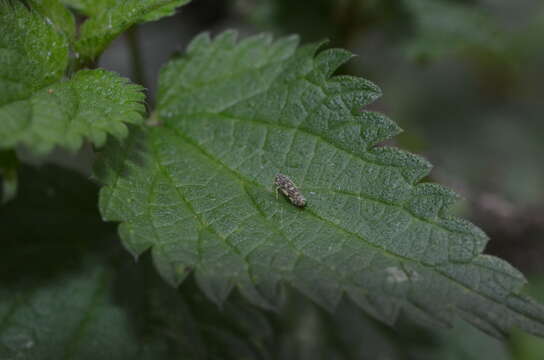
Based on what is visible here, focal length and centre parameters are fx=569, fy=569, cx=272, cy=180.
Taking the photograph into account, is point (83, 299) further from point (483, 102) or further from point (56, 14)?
point (483, 102)

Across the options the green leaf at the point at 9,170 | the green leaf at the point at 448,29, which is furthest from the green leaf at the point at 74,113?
the green leaf at the point at 448,29

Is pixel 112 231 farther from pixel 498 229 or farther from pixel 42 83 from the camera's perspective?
pixel 498 229

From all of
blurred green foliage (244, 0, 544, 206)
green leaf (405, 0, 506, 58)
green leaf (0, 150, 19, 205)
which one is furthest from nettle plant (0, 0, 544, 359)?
blurred green foliage (244, 0, 544, 206)

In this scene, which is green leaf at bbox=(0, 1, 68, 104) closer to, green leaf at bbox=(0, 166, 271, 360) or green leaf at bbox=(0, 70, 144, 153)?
green leaf at bbox=(0, 70, 144, 153)

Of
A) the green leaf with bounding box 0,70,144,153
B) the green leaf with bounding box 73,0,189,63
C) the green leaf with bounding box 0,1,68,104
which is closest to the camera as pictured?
the green leaf with bounding box 0,70,144,153

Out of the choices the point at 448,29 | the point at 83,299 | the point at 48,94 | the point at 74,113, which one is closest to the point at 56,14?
the point at 48,94

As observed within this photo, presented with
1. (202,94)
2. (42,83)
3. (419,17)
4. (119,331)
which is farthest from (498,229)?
(42,83)
